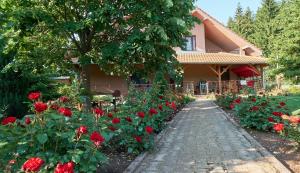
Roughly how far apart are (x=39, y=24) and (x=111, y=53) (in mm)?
2799

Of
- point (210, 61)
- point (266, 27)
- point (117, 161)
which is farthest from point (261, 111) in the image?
point (266, 27)

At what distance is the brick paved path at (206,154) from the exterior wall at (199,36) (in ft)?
57.7

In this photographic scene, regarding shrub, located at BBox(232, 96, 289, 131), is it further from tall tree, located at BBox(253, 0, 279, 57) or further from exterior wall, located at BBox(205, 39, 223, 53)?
tall tree, located at BBox(253, 0, 279, 57)

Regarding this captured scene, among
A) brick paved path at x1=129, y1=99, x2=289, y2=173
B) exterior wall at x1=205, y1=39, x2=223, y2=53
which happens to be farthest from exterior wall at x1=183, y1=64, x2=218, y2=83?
brick paved path at x1=129, y1=99, x2=289, y2=173

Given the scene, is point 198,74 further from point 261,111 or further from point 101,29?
point 261,111

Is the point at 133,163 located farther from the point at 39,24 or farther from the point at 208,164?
the point at 39,24

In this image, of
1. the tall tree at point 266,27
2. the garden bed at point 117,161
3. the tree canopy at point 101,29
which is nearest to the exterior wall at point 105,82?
the tree canopy at point 101,29

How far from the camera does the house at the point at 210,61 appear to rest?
2411 cm

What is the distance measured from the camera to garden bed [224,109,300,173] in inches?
213

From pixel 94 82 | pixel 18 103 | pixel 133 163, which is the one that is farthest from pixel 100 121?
pixel 94 82

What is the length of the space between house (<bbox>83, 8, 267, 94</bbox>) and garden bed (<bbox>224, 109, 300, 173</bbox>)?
15482mm

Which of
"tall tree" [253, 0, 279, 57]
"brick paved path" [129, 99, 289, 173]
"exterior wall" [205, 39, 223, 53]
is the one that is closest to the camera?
"brick paved path" [129, 99, 289, 173]

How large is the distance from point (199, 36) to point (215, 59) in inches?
116

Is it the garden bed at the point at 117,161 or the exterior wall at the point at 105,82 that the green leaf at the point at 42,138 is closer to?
the garden bed at the point at 117,161
